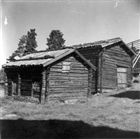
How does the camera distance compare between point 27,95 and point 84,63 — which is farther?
point 84,63

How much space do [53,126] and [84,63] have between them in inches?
371

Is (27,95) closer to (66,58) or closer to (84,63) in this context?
(66,58)

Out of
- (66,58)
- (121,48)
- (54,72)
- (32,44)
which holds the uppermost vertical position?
(32,44)

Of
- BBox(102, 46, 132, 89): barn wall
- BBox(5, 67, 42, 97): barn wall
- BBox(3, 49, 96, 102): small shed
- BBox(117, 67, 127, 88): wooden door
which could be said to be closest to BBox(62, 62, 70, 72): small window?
BBox(3, 49, 96, 102): small shed

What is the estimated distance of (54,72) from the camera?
1517 centimetres

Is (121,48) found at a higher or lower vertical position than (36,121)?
higher

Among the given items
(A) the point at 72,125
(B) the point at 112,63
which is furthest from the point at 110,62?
(A) the point at 72,125

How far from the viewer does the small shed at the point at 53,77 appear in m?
14.6

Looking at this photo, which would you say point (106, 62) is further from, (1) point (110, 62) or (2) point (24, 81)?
(2) point (24, 81)

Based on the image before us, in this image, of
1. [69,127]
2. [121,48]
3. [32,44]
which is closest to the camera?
[69,127]

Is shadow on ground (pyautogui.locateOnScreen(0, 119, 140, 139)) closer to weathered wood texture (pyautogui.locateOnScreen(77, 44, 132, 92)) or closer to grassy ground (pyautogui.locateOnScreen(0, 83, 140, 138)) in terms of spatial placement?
grassy ground (pyautogui.locateOnScreen(0, 83, 140, 138))

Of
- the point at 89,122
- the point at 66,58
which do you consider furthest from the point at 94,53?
the point at 89,122

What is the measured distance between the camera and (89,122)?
30.1 ft

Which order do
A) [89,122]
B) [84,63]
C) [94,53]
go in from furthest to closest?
1. [94,53]
2. [84,63]
3. [89,122]
